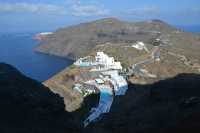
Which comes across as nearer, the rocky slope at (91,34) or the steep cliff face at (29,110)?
the steep cliff face at (29,110)

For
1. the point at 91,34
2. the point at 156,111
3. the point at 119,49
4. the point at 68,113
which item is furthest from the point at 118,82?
the point at 91,34

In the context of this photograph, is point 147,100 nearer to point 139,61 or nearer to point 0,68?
point 0,68

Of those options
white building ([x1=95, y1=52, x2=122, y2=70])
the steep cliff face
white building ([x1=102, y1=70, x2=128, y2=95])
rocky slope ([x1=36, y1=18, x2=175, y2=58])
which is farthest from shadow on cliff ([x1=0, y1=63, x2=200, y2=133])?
rocky slope ([x1=36, y1=18, x2=175, y2=58])

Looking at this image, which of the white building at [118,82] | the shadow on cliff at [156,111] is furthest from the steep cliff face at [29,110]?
the white building at [118,82]

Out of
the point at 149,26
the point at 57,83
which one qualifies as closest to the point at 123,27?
the point at 149,26

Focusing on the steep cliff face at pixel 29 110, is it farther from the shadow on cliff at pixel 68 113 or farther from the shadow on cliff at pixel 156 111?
the shadow on cliff at pixel 156 111

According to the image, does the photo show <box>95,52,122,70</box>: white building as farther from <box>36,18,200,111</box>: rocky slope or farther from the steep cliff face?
the steep cliff face
